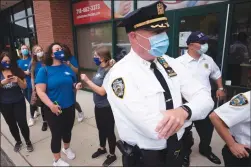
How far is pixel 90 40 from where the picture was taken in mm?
6484

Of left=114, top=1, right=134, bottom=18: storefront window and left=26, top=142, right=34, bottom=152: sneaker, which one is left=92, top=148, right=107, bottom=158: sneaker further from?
left=114, top=1, right=134, bottom=18: storefront window

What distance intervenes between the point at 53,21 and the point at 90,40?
1304 mm

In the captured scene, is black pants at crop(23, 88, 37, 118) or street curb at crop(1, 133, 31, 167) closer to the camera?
street curb at crop(1, 133, 31, 167)

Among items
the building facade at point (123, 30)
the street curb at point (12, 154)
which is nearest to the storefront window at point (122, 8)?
the building facade at point (123, 30)

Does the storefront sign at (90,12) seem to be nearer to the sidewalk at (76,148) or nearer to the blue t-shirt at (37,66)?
the blue t-shirt at (37,66)

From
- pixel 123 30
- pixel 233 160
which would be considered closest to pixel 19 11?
pixel 123 30

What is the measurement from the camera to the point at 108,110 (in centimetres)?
264

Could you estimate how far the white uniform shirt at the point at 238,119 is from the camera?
134cm

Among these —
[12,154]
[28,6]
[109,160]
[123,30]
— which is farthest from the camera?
[28,6]

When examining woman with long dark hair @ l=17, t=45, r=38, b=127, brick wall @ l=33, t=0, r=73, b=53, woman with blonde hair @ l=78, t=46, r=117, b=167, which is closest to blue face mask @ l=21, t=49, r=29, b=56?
woman with long dark hair @ l=17, t=45, r=38, b=127

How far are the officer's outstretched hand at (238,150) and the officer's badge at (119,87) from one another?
1009 mm

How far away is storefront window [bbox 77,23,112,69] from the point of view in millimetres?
5916

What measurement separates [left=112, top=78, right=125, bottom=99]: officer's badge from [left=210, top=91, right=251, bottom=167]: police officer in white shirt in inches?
33.0

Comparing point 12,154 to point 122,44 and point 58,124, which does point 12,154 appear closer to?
point 58,124
